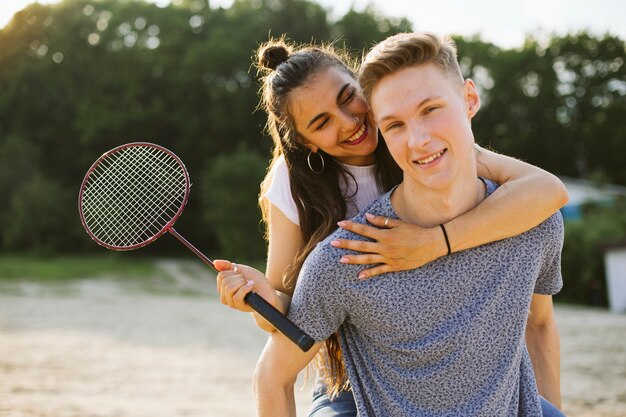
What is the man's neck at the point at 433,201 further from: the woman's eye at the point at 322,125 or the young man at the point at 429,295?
the woman's eye at the point at 322,125

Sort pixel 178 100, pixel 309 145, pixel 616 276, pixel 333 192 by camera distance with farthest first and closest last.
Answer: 1. pixel 178 100
2. pixel 616 276
3. pixel 309 145
4. pixel 333 192

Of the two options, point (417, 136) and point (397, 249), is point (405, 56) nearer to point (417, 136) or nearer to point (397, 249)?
point (417, 136)

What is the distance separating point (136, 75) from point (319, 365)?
36805mm

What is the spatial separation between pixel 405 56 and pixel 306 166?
1191mm

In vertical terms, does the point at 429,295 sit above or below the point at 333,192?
below

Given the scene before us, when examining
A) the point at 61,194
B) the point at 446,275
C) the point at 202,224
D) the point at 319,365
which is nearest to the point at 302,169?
the point at 319,365

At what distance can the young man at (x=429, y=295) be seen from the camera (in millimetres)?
2512

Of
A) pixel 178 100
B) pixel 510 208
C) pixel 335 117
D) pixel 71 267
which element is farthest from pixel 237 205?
pixel 510 208

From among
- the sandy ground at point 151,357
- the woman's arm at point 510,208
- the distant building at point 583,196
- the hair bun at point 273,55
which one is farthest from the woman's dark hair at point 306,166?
the distant building at point 583,196

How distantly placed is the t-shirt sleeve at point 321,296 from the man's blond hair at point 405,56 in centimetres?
62

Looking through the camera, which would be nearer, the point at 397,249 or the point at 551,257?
the point at 397,249

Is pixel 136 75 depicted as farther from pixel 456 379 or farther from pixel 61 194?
pixel 456 379

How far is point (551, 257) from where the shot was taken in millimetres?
2779

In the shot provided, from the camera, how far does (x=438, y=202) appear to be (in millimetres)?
2725
